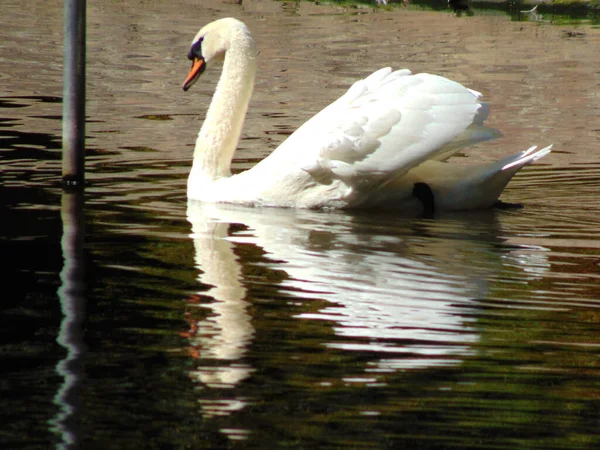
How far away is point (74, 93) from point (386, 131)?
2119 millimetres

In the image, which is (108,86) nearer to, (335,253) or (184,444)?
(335,253)

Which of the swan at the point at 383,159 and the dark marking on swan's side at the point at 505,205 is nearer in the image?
the swan at the point at 383,159

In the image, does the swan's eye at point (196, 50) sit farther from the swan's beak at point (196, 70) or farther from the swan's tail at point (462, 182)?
the swan's tail at point (462, 182)

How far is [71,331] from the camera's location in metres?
4.84

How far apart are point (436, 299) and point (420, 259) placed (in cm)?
103

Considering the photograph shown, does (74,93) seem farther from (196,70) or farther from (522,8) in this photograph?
(522,8)

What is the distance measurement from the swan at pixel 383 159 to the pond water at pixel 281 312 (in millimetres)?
173

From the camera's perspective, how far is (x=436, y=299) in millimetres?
5504

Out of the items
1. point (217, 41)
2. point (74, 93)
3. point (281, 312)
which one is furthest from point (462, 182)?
point (281, 312)

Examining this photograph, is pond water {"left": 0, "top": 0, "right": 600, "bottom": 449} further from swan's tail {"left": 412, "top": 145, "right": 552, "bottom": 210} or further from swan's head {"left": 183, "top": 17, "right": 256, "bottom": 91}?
swan's head {"left": 183, "top": 17, "right": 256, "bottom": 91}

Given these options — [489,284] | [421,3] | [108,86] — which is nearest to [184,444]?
[489,284]

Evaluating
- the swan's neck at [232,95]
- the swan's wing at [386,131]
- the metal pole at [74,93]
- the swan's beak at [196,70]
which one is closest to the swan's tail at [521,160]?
the swan's wing at [386,131]

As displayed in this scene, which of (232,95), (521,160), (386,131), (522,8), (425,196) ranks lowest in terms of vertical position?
(425,196)

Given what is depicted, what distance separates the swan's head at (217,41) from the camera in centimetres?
901
